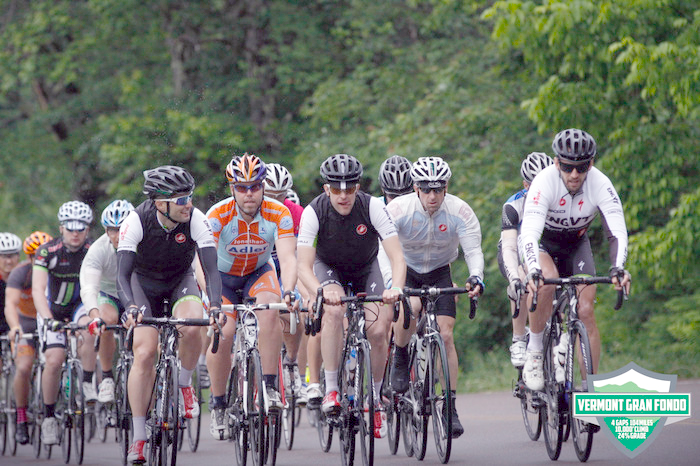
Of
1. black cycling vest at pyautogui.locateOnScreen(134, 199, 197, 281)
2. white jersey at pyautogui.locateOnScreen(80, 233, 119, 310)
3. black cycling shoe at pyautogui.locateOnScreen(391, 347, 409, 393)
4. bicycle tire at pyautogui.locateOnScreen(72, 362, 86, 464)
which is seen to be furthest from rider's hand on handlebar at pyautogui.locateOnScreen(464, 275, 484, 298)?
bicycle tire at pyautogui.locateOnScreen(72, 362, 86, 464)

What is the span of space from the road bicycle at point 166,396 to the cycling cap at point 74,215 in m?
3.18

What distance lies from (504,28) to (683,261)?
3.69 meters

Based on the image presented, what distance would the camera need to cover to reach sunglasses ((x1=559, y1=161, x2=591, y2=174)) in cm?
842

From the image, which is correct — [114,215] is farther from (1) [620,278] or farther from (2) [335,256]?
(1) [620,278]

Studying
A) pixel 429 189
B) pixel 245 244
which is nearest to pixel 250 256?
pixel 245 244

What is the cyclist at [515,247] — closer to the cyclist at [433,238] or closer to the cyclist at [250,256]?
the cyclist at [433,238]

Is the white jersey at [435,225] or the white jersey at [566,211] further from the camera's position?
the white jersey at [435,225]

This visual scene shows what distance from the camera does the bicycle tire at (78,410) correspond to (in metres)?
10.7

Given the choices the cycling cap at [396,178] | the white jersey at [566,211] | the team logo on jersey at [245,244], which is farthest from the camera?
the cycling cap at [396,178]

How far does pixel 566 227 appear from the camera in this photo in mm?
8828

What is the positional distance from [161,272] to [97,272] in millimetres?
1688

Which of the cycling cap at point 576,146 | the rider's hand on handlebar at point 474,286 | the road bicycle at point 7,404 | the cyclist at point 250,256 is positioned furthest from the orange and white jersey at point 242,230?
the road bicycle at point 7,404

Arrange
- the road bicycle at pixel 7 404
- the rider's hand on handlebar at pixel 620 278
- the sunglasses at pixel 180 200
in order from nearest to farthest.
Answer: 1. the rider's hand on handlebar at pixel 620 278
2. the sunglasses at pixel 180 200
3. the road bicycle at pixel 7 404

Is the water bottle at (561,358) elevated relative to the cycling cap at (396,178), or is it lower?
lower
